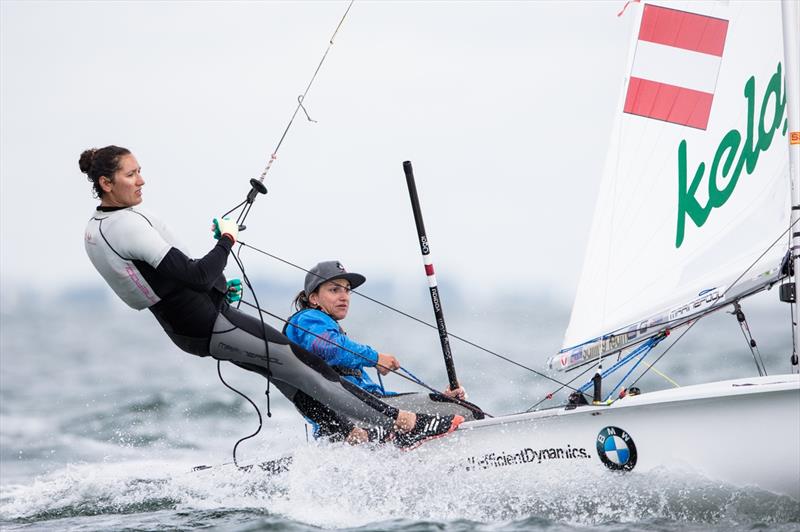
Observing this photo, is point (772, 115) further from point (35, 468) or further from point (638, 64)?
point (35, 468)

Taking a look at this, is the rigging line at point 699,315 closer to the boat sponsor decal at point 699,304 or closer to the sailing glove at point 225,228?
the boat sponsor decal at point 699,304

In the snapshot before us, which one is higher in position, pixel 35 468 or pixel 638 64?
pixel 638 64

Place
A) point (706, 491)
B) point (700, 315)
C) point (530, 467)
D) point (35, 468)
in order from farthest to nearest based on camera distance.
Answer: point (35, 468)
point (700, 315)
point (530, 467)
point (706, 491)

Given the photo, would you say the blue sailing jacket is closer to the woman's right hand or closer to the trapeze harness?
the woman's right hand

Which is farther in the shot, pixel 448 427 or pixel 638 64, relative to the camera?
pixel 638 64

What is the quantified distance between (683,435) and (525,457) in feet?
2.11

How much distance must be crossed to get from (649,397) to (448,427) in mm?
880

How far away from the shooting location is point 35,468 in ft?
21.2

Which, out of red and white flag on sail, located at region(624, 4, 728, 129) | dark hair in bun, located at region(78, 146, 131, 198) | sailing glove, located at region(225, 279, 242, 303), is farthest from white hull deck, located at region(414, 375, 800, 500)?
dark hair in bun, located at region(78, 146, 131, 198)

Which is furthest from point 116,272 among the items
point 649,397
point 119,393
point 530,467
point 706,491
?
point 119,393

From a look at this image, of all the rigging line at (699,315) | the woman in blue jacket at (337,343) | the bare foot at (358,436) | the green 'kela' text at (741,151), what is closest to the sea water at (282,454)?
the bare foot at (358,436)

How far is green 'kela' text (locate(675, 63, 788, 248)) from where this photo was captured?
14.6 ft

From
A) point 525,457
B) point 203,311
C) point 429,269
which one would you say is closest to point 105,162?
point 203,311

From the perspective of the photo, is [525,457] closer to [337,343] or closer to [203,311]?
[337,343]
